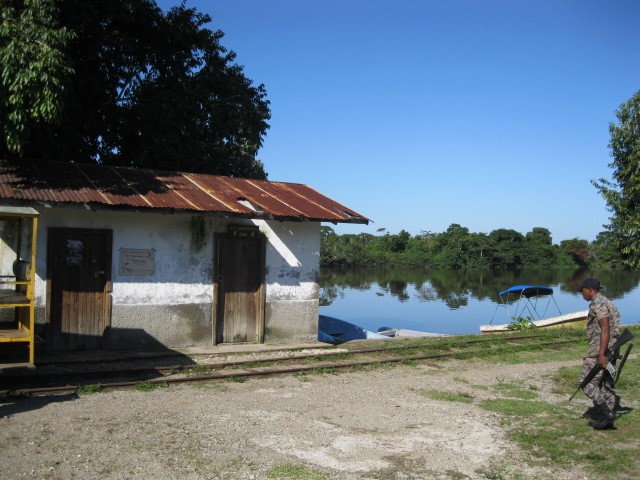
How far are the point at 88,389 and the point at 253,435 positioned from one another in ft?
10.2

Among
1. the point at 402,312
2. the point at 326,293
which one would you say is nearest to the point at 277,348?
the point at 402,312

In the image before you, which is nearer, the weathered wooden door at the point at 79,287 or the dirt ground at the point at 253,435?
the dirt ground at the point at 253,435

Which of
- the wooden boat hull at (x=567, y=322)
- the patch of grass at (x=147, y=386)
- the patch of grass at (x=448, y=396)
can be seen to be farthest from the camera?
the wooden boat hull at (x=567, y=322)

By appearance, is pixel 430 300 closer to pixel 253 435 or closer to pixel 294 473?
pixel 253 435

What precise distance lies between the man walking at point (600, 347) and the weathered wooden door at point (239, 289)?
7.54 metres

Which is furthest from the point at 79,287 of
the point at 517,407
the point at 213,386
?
the point at 517,407

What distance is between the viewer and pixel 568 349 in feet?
51.1

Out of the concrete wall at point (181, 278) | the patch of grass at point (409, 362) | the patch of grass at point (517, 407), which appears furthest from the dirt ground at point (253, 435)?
the concrete wall at point (181, 278)

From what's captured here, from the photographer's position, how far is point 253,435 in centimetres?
719

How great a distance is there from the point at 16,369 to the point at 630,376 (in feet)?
33.8

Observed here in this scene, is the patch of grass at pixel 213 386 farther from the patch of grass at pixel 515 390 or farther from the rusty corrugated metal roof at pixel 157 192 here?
the patch of grass at pixel 515 390

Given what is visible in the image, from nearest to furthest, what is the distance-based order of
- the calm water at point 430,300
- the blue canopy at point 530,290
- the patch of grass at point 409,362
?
the patch of grass at point 409,362
the blue canopy at point 530,290
the calm water at point 430,300

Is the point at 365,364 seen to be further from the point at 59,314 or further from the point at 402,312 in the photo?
the point at 402,312

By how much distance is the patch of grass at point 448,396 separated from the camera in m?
9.51
